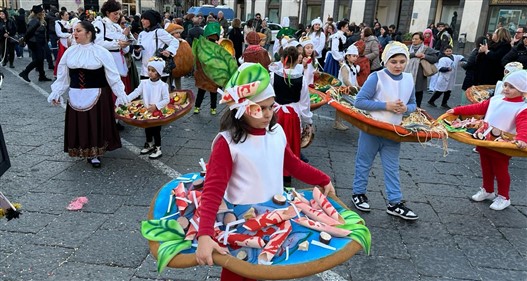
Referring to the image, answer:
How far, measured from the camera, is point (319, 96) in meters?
5.68

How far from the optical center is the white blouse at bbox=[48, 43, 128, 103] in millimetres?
4418

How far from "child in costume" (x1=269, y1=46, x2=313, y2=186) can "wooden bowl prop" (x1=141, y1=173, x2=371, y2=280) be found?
2147mm

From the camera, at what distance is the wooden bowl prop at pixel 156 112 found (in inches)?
191

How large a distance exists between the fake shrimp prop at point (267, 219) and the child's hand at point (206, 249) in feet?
0.66

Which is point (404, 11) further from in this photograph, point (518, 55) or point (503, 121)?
point (503, 121)

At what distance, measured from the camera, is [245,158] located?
2.06 meters

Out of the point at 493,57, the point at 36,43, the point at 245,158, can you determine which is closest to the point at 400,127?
the point at 245,158

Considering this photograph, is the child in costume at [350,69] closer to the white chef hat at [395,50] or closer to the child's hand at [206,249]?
the white chef hat at [395,50]

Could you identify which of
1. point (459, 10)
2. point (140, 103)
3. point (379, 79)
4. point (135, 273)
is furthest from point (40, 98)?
point (459, 10)

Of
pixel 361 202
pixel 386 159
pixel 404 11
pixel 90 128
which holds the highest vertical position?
pixel 404 11

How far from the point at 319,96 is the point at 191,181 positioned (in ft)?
11.9

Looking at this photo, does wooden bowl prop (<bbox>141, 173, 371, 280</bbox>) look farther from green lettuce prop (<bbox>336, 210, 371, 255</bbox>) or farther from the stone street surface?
the stone street surface

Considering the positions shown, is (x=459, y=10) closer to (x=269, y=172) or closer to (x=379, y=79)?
(x=379, y=79)

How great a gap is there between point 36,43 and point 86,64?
673 cm
